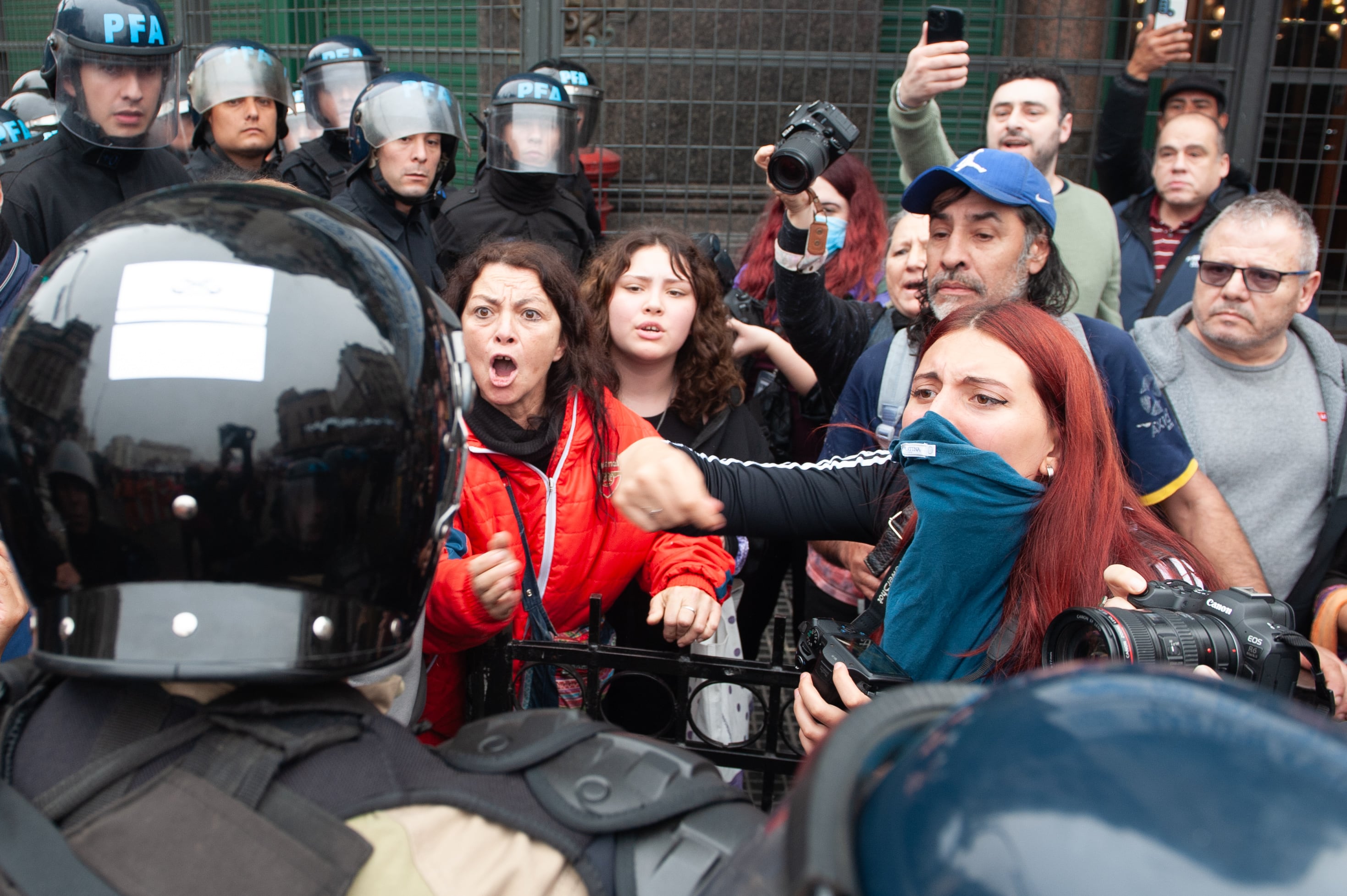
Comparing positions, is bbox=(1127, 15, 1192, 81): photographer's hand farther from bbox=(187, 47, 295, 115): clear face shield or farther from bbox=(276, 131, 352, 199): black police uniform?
bbox=(187, 47, 295, 115): clear face shield

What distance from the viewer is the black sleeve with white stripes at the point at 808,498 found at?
2018 mm

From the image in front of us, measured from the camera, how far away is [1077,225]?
347 cm

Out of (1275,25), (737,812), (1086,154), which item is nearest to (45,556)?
(737,812)

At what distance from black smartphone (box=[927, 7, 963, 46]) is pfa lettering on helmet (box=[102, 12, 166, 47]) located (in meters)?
2.75

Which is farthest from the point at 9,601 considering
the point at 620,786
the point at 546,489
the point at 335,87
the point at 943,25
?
the point at 335,87

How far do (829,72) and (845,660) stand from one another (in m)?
4.81

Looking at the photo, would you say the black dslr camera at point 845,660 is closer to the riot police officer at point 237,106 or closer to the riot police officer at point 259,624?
the riot police officer at point 259,624

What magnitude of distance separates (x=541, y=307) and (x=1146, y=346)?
5.38 ft

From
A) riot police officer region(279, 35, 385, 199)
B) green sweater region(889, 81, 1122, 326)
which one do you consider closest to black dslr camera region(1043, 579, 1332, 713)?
green sweater region(889, 81, 1122, 326)

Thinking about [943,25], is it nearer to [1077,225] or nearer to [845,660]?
[1077,225]

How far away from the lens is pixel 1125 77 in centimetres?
419

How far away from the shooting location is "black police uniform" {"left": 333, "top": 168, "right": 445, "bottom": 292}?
4004 mm

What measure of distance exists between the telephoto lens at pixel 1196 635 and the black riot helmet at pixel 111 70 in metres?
3.43

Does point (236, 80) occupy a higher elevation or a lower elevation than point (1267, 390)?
higher
